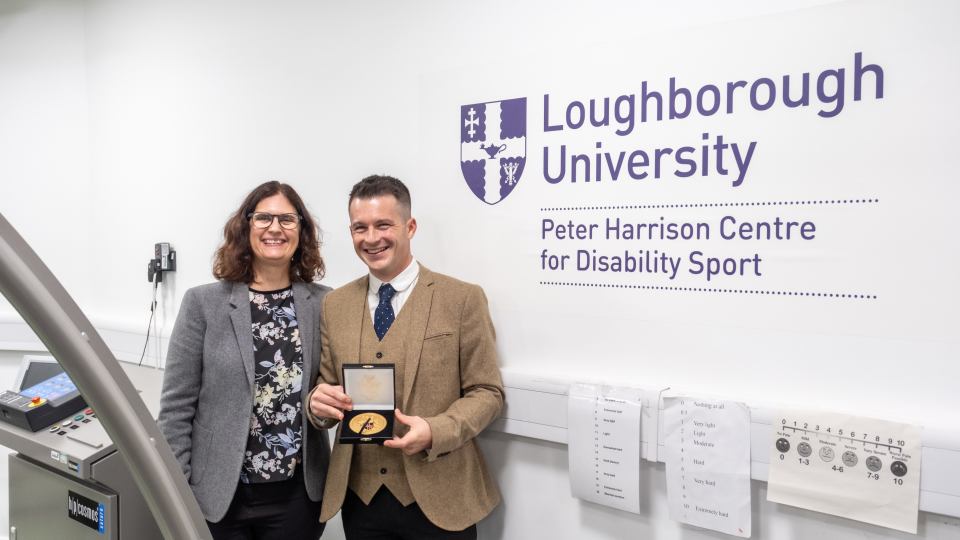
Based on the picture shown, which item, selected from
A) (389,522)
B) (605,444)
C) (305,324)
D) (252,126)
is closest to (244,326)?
(305,324)

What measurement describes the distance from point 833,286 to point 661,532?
790 millimetres

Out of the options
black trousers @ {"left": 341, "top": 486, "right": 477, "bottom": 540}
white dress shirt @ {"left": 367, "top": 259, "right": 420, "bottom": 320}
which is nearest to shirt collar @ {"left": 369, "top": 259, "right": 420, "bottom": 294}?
white dress shirt @ {"left": 367, "top": 259, "right": 420, "bottom": 320}

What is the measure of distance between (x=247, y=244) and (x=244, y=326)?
0.82 ft

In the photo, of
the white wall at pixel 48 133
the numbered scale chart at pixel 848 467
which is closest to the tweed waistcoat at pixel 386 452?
the numbered scale chart at pixel 848 467

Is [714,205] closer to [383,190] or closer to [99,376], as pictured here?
[383,190]

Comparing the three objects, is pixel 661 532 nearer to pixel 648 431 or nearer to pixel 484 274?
pixel 648 431

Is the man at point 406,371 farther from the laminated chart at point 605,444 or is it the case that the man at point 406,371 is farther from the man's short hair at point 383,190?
the laminated chart at point 605,444

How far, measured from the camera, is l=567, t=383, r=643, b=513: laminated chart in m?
1.68

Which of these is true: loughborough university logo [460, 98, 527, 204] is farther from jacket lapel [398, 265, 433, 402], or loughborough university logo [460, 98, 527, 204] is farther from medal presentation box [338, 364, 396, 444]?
medal presentation box [338, 364, 396, 444]

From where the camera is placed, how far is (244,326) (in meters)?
1.72

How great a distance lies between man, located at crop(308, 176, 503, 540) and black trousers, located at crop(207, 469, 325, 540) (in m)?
0.09

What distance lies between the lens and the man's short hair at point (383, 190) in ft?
5.73

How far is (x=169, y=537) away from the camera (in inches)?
27.6

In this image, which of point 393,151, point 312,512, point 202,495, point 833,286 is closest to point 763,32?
point 833,286
